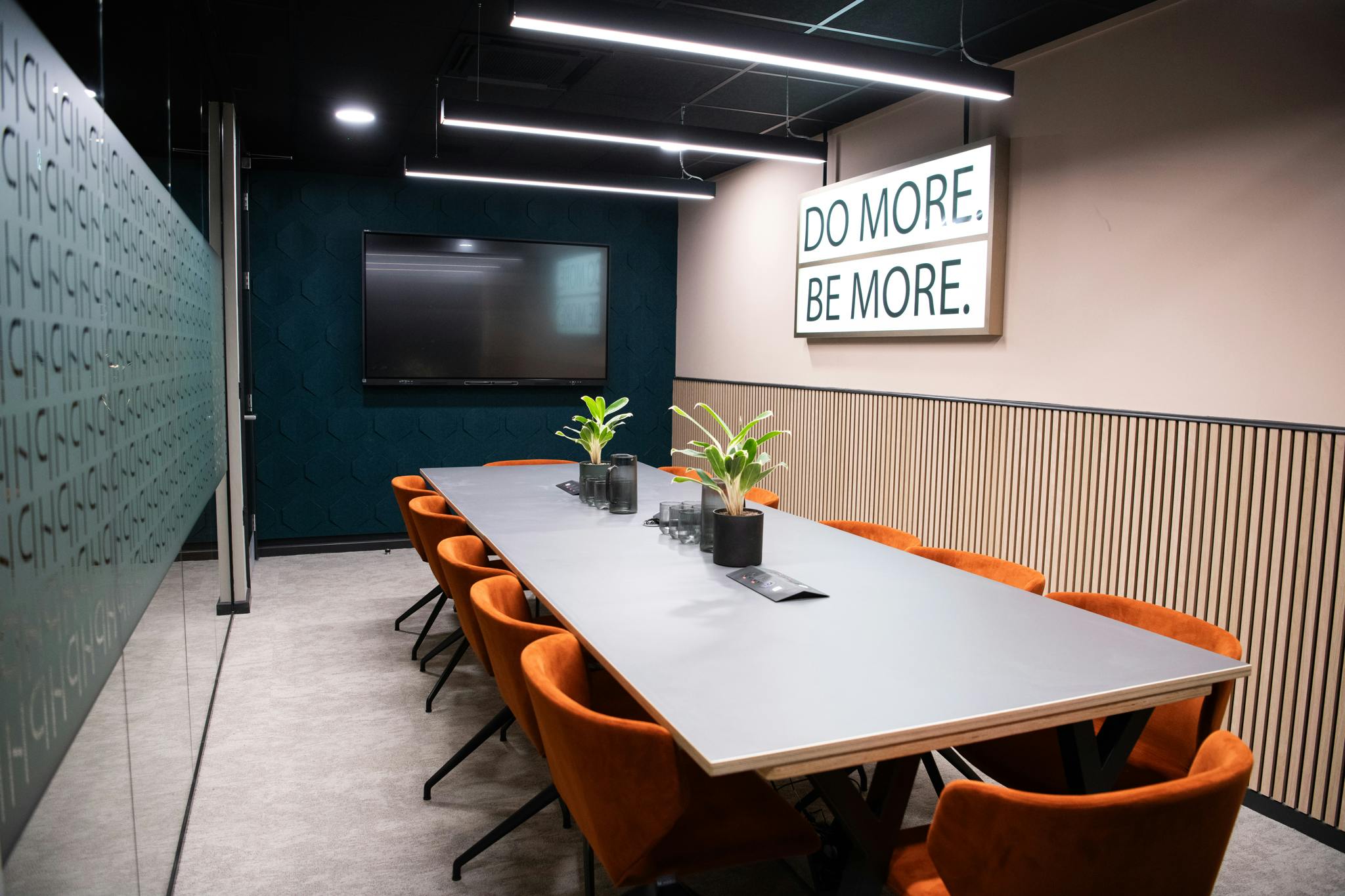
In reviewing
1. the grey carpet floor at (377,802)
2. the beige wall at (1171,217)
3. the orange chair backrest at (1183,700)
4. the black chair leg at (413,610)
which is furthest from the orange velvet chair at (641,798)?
the black chair leg at (413,610)

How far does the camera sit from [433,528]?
3.66m

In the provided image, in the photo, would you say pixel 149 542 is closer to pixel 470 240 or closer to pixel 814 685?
pixel 814 685

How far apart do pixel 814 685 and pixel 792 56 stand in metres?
2.16

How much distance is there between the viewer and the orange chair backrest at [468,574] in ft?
8.89

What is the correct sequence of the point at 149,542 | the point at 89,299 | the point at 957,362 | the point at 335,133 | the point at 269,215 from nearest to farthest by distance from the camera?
the point at 89,299 < the point at 149,542 < the point at 957,362 < the point at 335,133 < the point at 269,215

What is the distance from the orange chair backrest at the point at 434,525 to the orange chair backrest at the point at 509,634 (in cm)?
79

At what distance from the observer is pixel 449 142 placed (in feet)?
20.1

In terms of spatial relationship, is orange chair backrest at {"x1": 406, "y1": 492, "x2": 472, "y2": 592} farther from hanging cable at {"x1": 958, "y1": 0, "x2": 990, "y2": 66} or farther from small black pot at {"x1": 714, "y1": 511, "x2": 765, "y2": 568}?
hanging cable at {"x1": 958, "y1": 0, "x2": 990, "y2": 66}

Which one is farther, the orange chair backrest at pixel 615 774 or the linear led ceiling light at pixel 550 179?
the linear led ceiling light at pixel 550 179

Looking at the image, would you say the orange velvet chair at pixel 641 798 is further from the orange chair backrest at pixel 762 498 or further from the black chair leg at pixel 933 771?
the orange chair backrest at pixel 762 498

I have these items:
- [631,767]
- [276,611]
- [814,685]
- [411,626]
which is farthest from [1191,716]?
[276,611]

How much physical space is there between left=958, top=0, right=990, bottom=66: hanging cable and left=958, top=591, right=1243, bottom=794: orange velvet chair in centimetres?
247

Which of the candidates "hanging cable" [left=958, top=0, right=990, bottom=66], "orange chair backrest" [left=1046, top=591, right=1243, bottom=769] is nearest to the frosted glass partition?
"orange chair backrest" [left=1046, top=591, right=1243, bottom=769]

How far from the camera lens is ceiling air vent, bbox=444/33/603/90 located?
14.0ft
